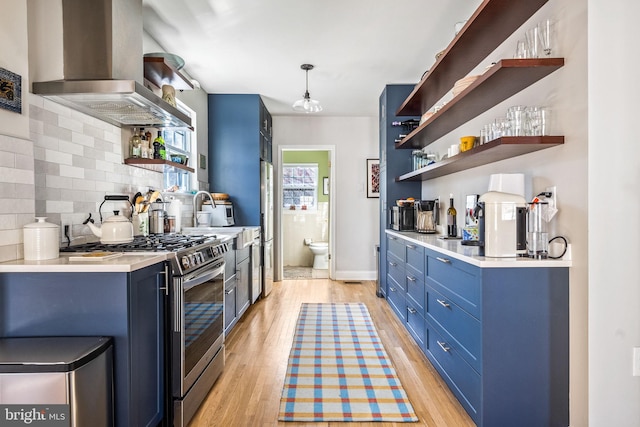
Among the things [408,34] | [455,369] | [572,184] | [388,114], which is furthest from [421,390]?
[388,114]

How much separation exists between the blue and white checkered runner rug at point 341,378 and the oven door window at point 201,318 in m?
0.57

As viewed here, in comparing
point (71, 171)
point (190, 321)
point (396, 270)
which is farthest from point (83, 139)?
point (396, 270)

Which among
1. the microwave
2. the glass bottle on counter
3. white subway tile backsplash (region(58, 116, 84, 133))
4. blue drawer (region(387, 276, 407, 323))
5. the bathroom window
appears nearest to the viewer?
white subway tile backsplash (region(58, 116, 84, 133))

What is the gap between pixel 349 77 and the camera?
4.08 meters

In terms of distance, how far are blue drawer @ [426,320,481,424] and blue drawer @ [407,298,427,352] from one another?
12 cm

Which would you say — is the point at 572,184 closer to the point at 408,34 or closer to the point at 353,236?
the point at 408,34

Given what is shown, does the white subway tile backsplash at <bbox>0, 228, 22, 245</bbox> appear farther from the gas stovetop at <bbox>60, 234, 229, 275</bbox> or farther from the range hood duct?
the range hood duct

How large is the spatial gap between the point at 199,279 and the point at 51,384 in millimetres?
879

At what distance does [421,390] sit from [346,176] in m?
3.87

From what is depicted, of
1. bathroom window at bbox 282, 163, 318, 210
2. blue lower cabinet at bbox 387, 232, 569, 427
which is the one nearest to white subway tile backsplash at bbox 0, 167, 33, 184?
blue lower cabinet at bbox 387, 232, 569, 427

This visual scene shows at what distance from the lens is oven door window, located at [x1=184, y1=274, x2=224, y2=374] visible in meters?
1.90

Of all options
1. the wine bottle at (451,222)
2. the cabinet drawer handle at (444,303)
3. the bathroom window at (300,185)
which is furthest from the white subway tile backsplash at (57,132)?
the bathroom window at (300,185)

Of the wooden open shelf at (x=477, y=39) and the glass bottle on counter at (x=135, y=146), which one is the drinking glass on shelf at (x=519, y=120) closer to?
the wooden open shelf at (x=477, y=39)

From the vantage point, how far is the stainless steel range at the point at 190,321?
1802mm
